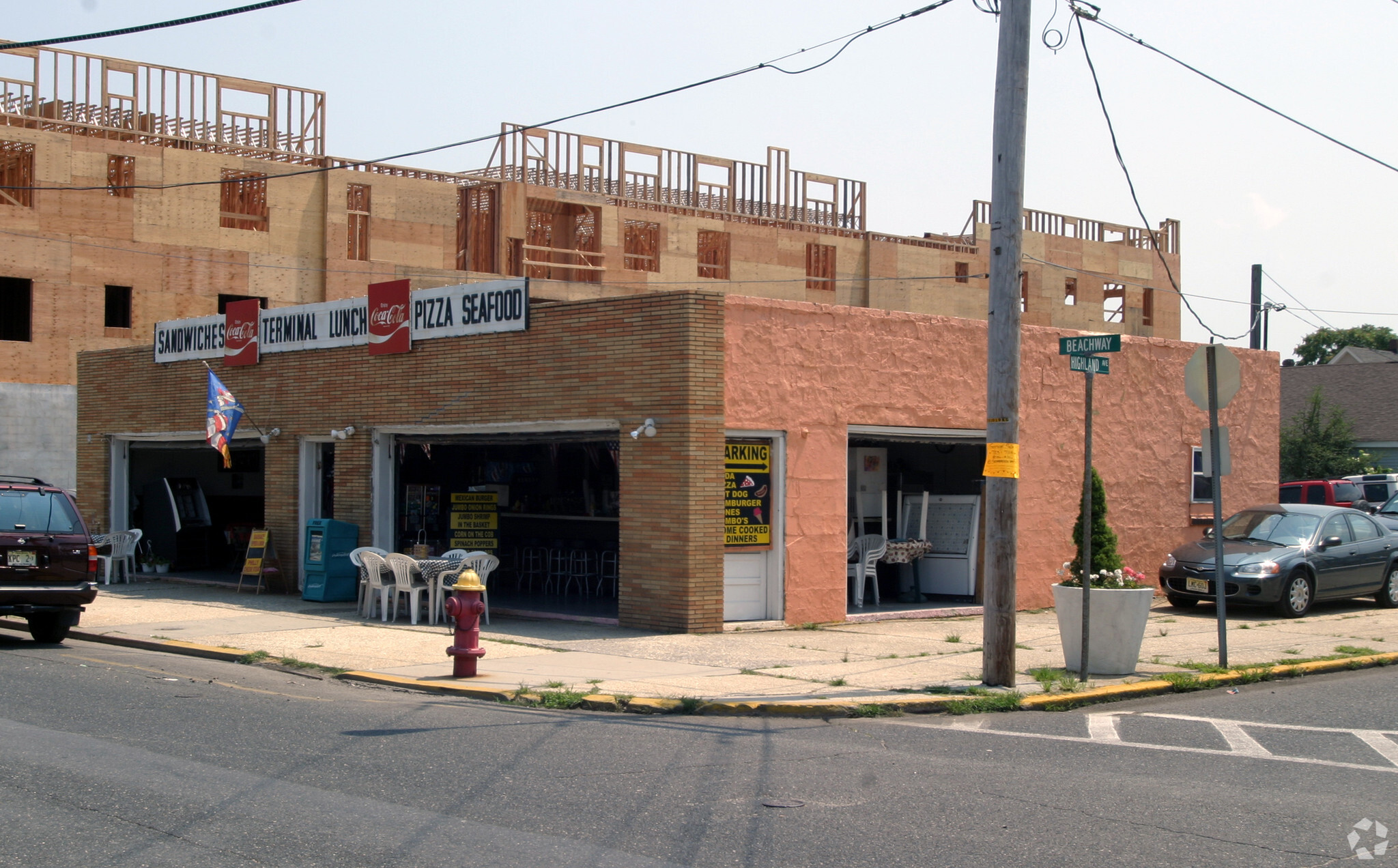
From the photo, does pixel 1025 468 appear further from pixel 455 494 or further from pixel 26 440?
pixel 26 440

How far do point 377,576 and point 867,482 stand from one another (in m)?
7.23

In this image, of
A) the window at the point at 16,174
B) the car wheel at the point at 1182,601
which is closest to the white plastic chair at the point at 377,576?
the car wheel at the point at 1182,601

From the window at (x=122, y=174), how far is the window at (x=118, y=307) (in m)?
2.72

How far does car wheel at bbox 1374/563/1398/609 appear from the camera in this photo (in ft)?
63.0

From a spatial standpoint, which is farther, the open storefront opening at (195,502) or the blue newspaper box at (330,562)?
the open storefront opening at (195,502)

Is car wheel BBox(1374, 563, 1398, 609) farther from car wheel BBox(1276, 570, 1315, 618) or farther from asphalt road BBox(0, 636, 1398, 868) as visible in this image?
asphalt road BBox(0, 636, 1398, 868)

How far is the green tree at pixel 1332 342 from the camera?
8219 centimetres

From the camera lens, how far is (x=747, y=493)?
15844 millimetres

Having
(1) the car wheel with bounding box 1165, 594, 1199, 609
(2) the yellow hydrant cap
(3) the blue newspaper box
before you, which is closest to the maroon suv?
(3) the blue newspaper box

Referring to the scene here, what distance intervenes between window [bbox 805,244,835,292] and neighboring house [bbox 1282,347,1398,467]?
17.4 meters

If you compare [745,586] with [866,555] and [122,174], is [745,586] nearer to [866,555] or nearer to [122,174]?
[866,555]

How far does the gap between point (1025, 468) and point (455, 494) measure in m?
8.88

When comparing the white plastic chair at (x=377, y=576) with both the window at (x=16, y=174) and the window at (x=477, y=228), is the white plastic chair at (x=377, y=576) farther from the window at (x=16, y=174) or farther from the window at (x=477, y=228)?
the window at (x=477, y=228)

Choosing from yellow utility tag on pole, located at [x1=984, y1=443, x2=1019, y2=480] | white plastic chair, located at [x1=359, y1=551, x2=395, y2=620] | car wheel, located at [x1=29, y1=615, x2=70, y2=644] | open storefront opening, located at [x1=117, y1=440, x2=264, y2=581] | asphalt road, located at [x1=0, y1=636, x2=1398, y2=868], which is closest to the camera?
asphalt road, located at [x1=0, y1=636, x2=1398, y2=868]
